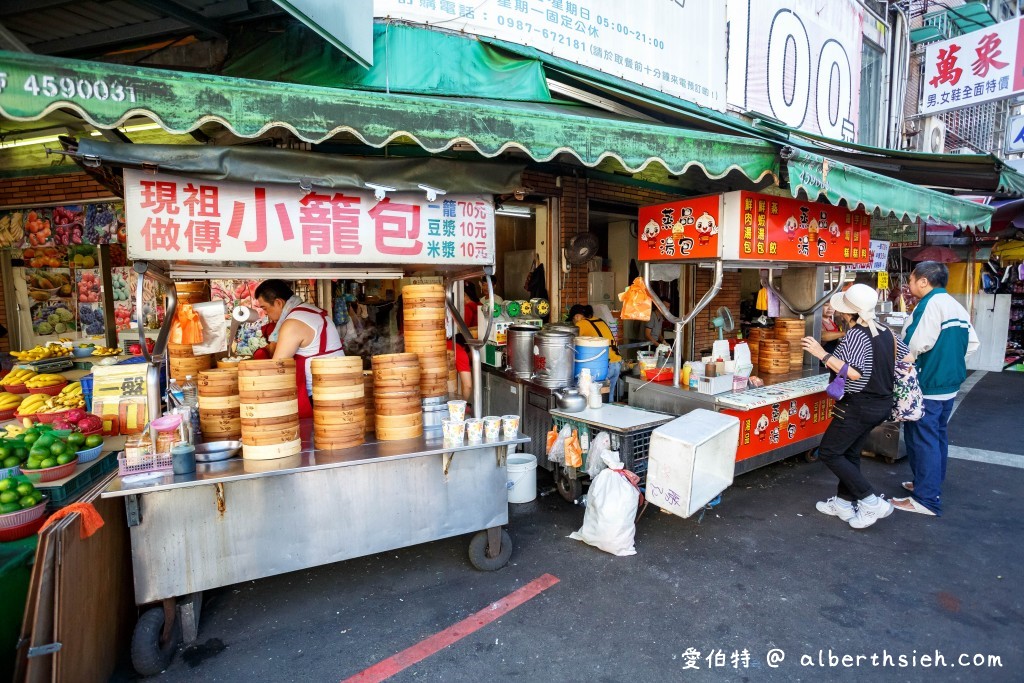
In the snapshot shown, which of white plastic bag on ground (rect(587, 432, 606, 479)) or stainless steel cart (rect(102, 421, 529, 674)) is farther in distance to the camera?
white plastic bag on ground (rect(587, 432, 606, 479))

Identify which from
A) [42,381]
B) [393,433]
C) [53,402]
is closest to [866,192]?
[393,433]

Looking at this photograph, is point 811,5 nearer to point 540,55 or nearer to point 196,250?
point 540,55

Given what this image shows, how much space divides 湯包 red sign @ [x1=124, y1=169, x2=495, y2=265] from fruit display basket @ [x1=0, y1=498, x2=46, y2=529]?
4.69ft

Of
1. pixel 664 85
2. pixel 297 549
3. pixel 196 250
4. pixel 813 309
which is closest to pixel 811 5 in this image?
pixel 664 85

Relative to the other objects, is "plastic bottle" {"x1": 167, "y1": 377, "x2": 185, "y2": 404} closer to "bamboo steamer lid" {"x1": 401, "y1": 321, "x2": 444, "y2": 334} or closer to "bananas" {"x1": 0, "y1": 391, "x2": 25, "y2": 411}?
"bamboo steamer lid" {"x1": 401, "y1": 321, "x2": 444, "y2": 334}

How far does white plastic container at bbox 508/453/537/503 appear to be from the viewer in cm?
465

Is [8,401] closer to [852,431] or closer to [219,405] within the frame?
[219,405]

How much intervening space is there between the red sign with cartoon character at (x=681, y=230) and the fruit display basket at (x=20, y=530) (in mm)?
5126

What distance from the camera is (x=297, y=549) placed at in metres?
3.15

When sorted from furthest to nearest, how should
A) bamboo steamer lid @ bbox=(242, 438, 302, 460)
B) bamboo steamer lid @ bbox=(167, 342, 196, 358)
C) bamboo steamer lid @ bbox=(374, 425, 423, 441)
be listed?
bamboo steamer lid @ bbox=(167, 342, 196, 358) < bamboo steamer lid @ bbox=(374, 425, 423, 441) < bamboo steamer lid @ bbox=(242, 438, 302, 460)

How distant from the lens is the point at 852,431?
14.4ft

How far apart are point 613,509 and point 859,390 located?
2276 mm

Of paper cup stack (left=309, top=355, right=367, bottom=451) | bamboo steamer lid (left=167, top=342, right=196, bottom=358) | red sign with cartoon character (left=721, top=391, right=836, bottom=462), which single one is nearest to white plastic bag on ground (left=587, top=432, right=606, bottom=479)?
red sign with cartoon character (left=721, top=391, right=836, bottom=462)

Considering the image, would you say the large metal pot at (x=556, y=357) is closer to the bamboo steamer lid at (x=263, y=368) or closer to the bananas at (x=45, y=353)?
the bamboo steamer lid at (x=263, y=368)
